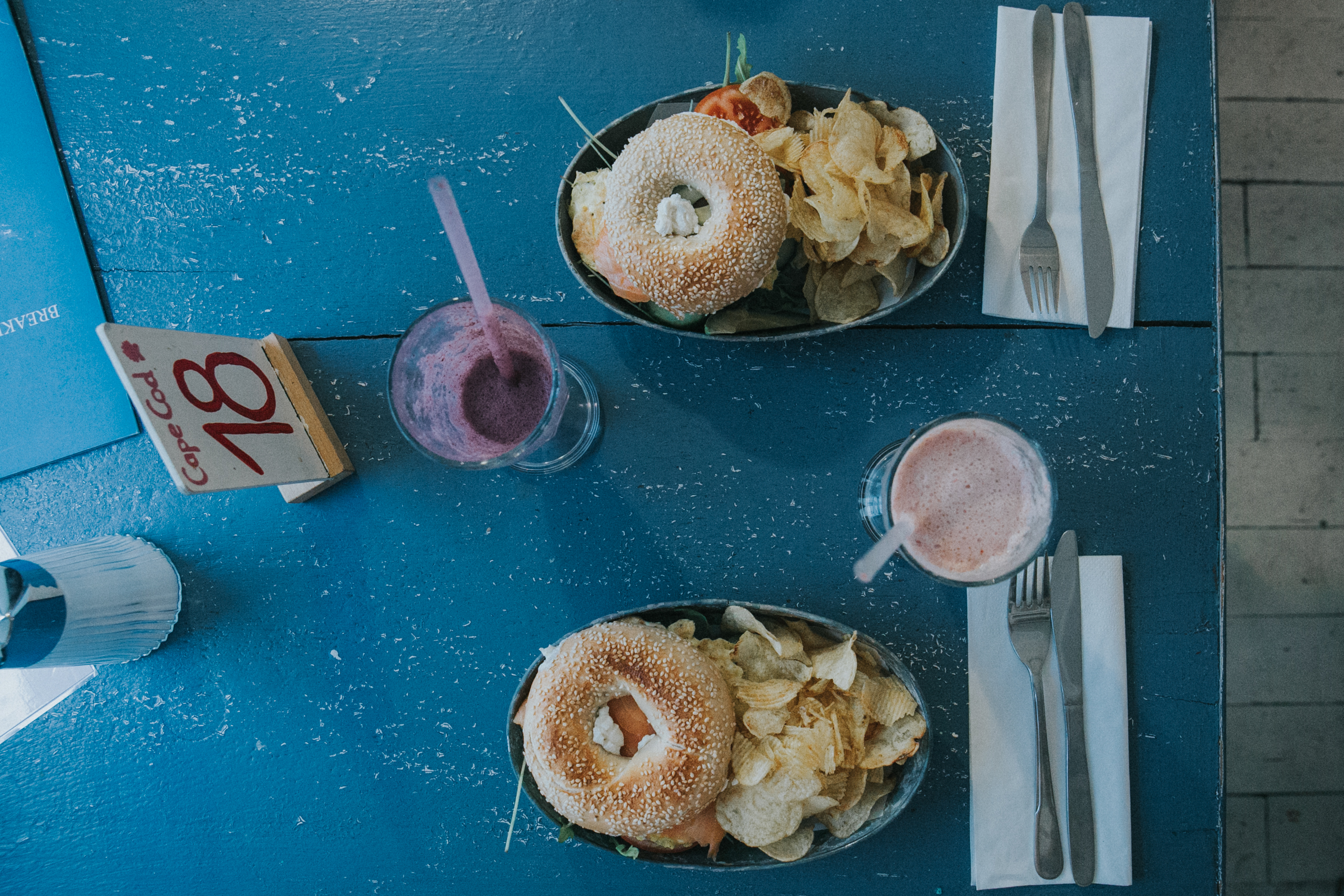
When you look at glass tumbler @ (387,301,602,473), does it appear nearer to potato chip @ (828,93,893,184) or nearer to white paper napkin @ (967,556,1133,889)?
potato chip @ (828,93,893,184)

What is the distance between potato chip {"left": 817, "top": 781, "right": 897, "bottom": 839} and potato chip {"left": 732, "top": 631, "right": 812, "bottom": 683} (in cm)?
19

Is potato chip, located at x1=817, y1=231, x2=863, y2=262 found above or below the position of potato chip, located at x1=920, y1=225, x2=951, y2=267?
above

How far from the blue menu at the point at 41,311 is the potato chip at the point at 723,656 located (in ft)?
3.22

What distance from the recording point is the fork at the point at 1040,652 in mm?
1159

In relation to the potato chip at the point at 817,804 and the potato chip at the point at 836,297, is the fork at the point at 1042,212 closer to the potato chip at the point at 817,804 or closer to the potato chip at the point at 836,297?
the potato chip at the point at 836,297

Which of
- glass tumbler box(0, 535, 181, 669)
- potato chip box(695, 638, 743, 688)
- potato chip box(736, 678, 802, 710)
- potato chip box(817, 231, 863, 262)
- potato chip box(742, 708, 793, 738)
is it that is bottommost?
potato chip box(742, 708, 793, 738)

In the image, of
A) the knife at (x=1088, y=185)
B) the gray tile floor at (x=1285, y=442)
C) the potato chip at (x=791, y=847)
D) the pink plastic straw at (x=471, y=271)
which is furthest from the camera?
the gray tile floor at (x=1285, y=442)

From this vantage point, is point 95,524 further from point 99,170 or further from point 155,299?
point 99,170

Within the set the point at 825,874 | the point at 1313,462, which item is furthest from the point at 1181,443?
the point at 1313,462

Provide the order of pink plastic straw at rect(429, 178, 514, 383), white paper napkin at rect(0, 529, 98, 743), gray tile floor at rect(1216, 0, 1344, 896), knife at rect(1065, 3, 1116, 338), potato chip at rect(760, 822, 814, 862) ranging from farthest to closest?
gray tile floor at rect(1216, 0, 1344, 896) → white paper napkin at rect(0, 529, 98, 743) → knife at rect(1065, 3, 1116, 338) → potato chip at rect(760, 822, 814, 862) → pink plastic straw at rect(429, 178, 514, 383)

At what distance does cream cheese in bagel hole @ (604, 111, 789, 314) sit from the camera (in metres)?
0.98

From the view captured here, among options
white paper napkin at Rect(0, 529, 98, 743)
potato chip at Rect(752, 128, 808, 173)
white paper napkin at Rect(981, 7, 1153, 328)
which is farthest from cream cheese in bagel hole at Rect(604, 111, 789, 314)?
white paper napkin at Rect(0, 529, 98, 743)

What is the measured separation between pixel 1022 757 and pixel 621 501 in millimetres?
709

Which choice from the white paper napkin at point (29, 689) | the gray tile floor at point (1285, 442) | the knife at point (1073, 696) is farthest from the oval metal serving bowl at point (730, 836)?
the gray tile floor at point (1285, 442)
